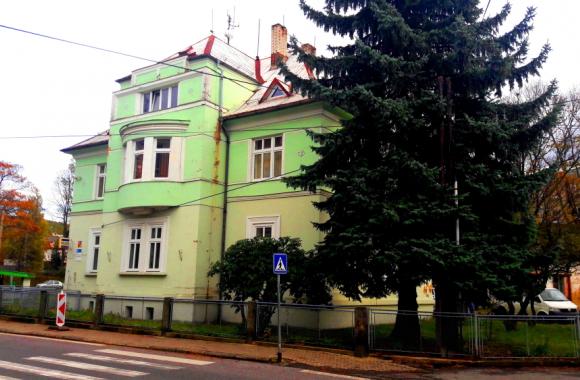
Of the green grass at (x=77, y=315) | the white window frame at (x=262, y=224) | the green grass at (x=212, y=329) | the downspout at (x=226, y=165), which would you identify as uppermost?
the downspout at (x=226, y=165)

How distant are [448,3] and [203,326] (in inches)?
507

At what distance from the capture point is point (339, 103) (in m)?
14.9

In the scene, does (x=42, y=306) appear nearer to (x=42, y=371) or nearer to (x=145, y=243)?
(x=145, y=243)

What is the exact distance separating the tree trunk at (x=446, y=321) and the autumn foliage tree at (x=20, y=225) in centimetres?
4559

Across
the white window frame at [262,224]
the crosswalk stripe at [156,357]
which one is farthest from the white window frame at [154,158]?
the crosswalk stripe at [156,357]

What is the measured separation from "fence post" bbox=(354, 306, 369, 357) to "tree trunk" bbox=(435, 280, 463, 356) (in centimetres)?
174

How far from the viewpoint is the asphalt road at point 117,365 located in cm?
966

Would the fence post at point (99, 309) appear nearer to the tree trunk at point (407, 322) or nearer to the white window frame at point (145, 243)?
the white window frame at point (145, 243)

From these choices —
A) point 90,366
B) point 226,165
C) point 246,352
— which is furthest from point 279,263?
point 226,165

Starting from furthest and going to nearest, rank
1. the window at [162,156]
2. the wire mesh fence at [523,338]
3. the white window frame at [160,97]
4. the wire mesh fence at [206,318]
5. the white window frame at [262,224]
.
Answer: the white window frame at [160,97]
the window at [162,156]
the white window frame at [262,224]
the wire mesh fence at [206,318]
the wire mesh fence at [523,338]

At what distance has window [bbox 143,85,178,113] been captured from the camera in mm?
23234

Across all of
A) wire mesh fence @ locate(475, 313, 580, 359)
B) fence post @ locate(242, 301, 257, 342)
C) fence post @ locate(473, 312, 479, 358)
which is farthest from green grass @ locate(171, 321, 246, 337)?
wire mesh fence @ locate(475, 313, 580, 359)

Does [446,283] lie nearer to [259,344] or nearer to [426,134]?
[426,134]

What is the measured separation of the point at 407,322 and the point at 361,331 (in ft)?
4.85
